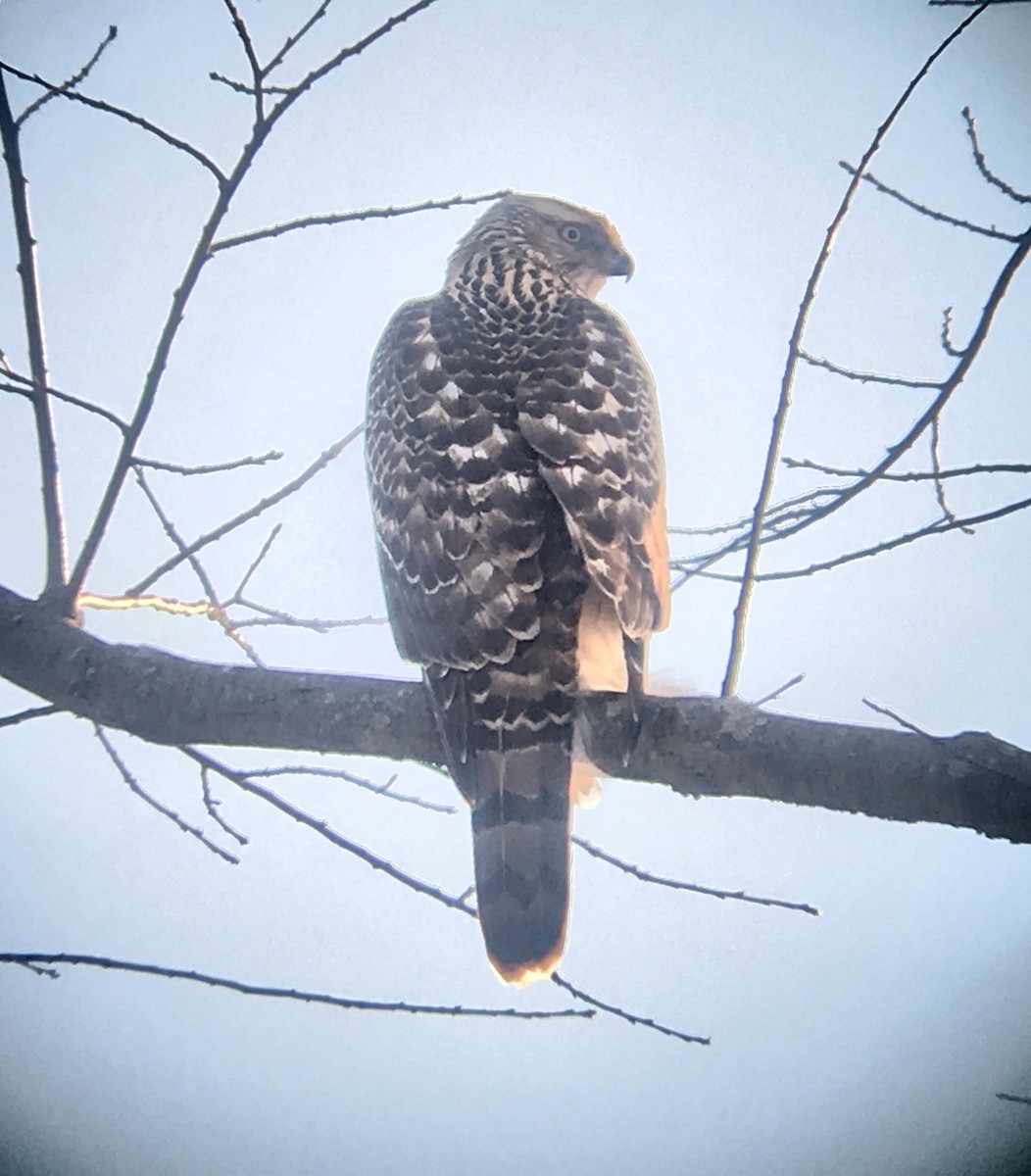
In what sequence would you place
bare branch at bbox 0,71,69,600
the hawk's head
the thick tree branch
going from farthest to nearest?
1. the hawk's head
2. bare branch at bbox 0,71,69,600
3. the thick tree branch

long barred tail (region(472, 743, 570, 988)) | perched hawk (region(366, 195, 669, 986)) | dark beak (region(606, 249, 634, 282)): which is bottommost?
Answer: long barred tail (region(472, 743, 570, 988))

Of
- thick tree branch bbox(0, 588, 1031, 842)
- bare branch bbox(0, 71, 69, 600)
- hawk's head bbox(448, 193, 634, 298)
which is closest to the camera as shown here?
thick tree branch bbox(0, 588, 1031, 842)

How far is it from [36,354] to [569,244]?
78.7 inches

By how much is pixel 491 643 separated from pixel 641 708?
1.11 feet

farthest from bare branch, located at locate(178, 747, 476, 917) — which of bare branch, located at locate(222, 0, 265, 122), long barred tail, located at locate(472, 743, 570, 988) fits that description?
bare branch, located at locate(222, 0, 265, 122)

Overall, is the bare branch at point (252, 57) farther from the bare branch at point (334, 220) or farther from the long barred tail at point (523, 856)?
the long barred tail at point (523, 856)

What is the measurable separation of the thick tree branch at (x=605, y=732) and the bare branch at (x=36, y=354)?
0.13 metres

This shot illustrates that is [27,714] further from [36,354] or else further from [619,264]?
[619,264]

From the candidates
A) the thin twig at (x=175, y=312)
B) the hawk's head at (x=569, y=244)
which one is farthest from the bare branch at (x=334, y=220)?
the hawk's head at (x=569, y=244)

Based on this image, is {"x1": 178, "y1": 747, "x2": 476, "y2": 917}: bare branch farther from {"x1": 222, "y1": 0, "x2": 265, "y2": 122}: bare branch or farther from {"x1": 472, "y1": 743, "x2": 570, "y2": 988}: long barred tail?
{"x1": 222, "y1": 0, "x2": 265, "y2": 122}: bare branch

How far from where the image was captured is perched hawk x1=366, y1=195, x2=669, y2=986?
193 centimetres

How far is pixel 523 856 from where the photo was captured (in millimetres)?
1917

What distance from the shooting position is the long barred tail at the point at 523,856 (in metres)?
1.91

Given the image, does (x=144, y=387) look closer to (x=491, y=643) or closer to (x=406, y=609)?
(x=406, y=609)
